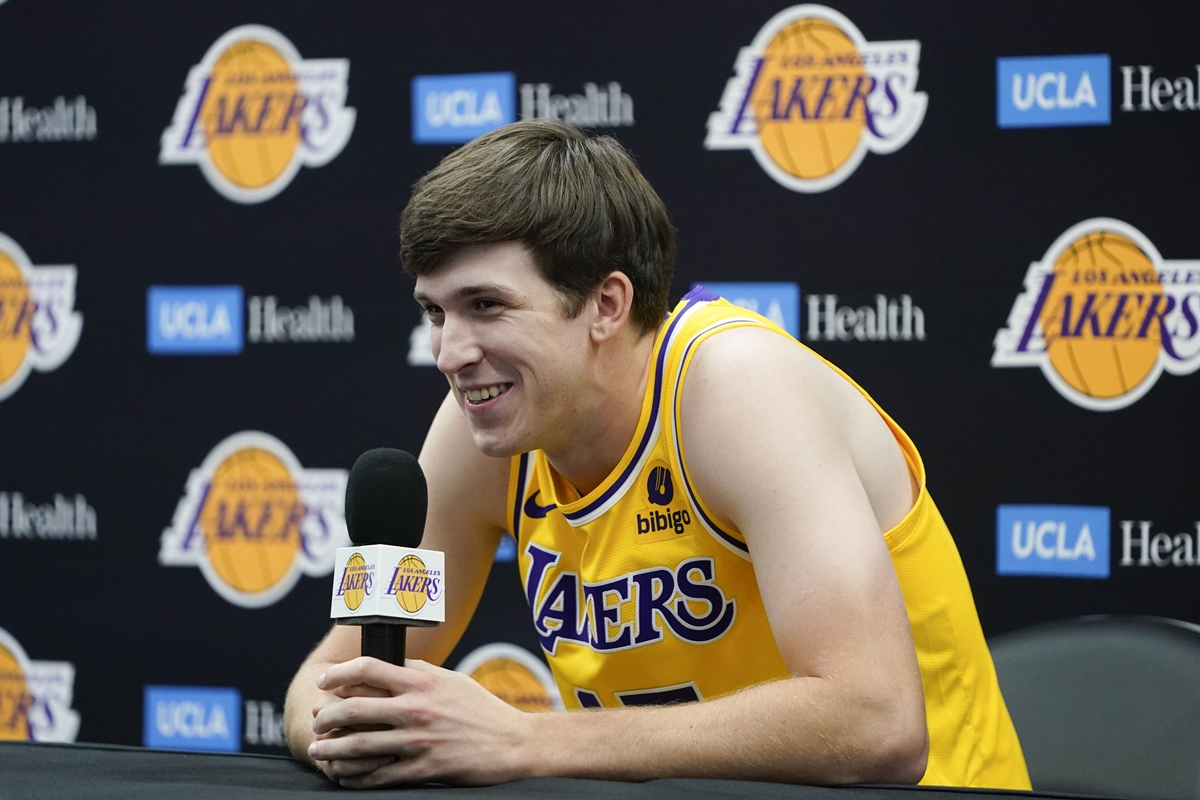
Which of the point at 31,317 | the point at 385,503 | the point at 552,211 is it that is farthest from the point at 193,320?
the point at 385,503

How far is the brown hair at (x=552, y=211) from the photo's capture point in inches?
43.0

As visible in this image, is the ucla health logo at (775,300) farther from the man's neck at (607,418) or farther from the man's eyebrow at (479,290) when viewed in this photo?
the man's eyebrow at (479,290)

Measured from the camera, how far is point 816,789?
0.79 meters

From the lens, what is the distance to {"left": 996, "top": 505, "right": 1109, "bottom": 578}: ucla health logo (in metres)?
1.86

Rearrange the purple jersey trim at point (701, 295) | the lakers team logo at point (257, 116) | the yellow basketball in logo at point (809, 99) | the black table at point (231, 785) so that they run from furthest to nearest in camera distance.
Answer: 1. the lakers team logo at point (257, 116)
2. the yellow basketball in logo at point (809, 99)
3. the purple jersey trim at point (701, 295)
4. the black table at point (231, 785)

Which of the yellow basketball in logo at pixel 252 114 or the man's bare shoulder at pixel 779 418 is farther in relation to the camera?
the yellow basketball in logo at pixel 252 114

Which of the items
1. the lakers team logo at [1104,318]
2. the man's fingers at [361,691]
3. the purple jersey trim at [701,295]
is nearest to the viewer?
the man's fingers at [361,691]

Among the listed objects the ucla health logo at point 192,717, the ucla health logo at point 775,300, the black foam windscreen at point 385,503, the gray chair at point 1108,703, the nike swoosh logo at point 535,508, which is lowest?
the ucla health logo at point 192,717

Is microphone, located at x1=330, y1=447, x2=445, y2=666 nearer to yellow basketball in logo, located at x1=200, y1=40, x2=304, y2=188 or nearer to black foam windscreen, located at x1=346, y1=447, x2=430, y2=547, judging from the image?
black foam windscreen, located at x1=346, y1=447, x2=430, y2=547

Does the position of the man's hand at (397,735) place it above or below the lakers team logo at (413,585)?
below

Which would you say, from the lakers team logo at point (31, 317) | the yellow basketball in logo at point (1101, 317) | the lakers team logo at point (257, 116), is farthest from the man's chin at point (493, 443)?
the lakers team logo at point (31, 317)

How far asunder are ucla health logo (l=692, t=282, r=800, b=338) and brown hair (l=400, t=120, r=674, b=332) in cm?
73

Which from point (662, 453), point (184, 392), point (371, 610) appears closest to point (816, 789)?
point (371, 610)

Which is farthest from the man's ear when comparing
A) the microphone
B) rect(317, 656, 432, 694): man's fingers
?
rect(317, 656, 432, 694): man's fingers
